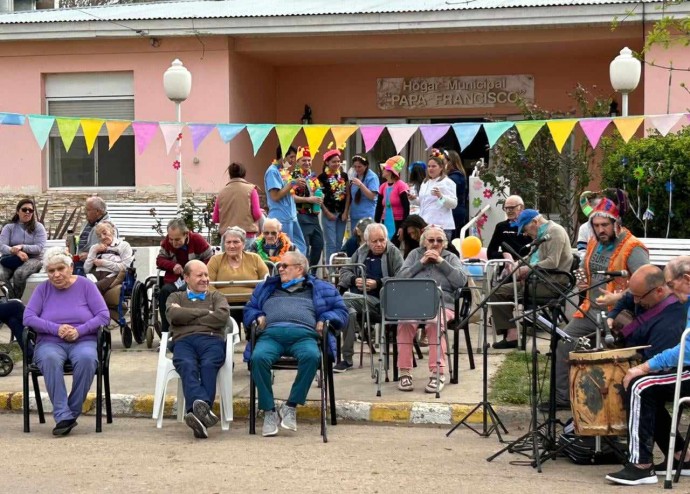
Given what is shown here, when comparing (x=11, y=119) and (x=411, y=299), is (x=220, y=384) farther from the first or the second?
(x=11, y=119)

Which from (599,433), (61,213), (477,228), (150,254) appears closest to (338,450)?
(599,433)

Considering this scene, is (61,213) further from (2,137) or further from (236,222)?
(236,222)

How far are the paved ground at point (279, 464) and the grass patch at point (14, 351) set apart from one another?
2.64 meters

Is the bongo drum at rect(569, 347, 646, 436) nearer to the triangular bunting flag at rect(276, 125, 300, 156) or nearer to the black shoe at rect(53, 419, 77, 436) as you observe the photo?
the black shoe at rect(53, 419, 77, 436)

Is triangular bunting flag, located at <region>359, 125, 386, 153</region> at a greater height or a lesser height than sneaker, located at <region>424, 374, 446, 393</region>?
greater

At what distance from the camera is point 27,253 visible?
514 inches

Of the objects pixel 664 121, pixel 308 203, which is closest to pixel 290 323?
pixel 308 203

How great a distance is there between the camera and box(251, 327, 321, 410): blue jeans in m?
8.73

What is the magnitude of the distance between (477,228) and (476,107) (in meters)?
3.21

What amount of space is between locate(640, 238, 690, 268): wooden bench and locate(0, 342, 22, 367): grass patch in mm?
6574

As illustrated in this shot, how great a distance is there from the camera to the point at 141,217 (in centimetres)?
1723

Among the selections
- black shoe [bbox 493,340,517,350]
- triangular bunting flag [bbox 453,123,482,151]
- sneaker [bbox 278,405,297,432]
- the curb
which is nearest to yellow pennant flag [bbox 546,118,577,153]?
triangular bunting flag [bbox 453,123,482,151]

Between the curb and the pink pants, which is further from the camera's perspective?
the pink pants

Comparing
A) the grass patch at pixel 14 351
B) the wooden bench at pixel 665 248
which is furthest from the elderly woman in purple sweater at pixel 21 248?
the wooden bench at pixel 665 248
